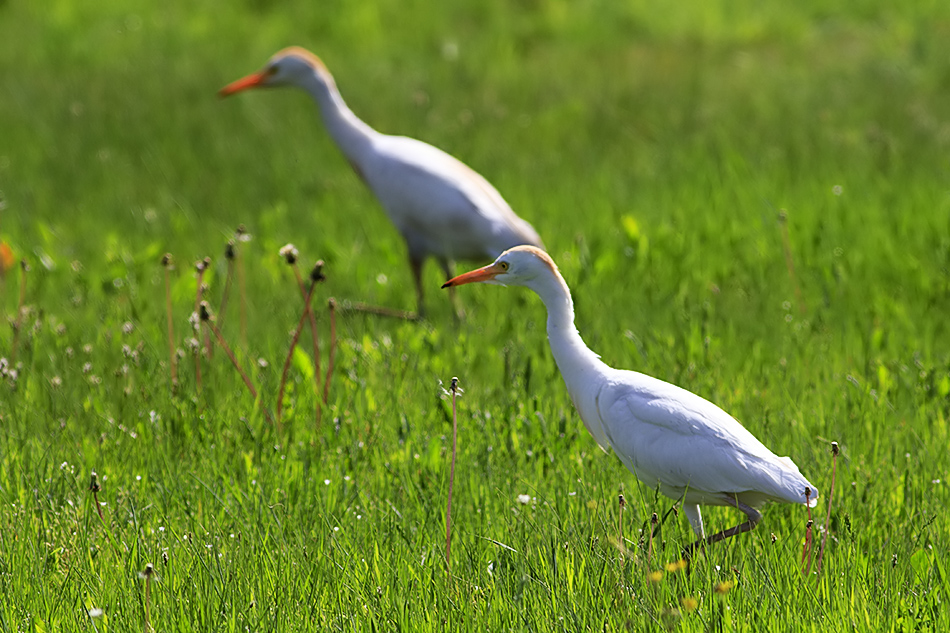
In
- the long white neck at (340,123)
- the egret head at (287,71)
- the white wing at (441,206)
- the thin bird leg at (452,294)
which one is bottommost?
the thin bird leg at (452,294)

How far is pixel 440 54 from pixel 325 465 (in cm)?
918

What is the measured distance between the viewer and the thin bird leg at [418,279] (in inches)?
250

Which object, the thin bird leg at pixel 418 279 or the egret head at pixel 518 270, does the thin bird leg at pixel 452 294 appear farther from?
the egret head at pixel 518 270

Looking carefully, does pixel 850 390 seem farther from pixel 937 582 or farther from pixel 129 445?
pixel 129 445

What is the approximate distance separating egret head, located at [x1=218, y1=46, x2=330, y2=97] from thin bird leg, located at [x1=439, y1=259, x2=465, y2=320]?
1507mm

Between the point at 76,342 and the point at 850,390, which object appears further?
the point at 76,342

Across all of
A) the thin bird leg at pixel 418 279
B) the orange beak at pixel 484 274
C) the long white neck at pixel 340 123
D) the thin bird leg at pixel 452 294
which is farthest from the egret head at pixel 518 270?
the long white neck at pixel 340 123

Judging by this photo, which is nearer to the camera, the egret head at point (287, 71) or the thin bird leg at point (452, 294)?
the thin bird leg at point (452, 294)

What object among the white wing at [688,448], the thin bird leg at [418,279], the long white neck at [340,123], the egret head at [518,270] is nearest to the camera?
the white wing at [688,448]

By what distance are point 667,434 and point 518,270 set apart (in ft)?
2.49

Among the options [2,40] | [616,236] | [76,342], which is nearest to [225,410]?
[76,342]

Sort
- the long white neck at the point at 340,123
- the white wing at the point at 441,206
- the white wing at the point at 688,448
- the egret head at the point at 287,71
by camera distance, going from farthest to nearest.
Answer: the egret head at the point at 287,71, the long white neck at the point at 340,123, the white wing at the point at 441,206, the white wing at the point at 688,448

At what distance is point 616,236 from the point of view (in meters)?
7.19

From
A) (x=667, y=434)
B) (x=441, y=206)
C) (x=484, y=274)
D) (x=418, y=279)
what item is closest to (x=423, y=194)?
(x=441, y=206)
